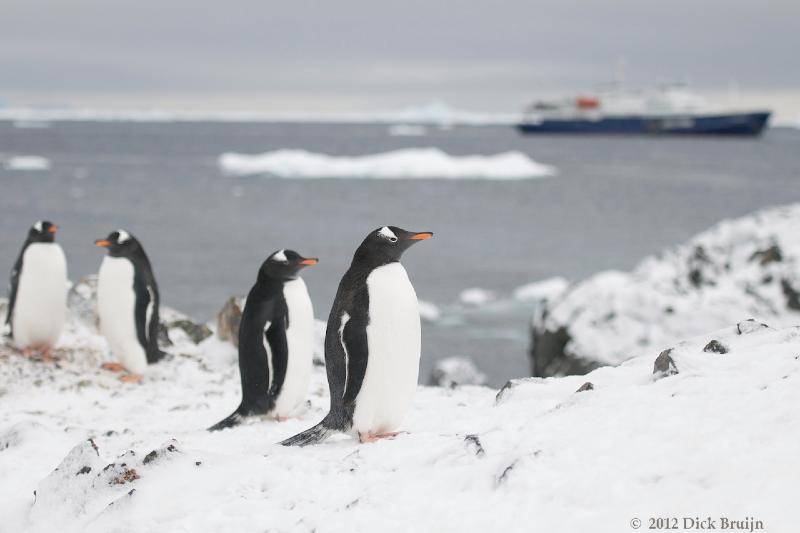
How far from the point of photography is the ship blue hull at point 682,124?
84.4 metres

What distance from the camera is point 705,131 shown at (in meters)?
85.7

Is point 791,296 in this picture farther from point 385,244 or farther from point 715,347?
point 385,244

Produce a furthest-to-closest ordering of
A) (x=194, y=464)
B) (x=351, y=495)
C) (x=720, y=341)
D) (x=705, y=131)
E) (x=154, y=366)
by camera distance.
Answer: (x=705, y=131), (x=154, y=366), (x=720, y=341), (x=194, y=464), (x=351, y=495)

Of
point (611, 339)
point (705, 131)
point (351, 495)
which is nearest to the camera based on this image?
point (351, 495)

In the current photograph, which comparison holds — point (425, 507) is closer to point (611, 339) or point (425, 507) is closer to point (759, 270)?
point (611, 339)

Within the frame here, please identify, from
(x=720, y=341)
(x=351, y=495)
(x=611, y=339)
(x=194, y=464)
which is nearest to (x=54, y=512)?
(x=194, y=464)

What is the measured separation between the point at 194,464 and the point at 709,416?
1.73 meters

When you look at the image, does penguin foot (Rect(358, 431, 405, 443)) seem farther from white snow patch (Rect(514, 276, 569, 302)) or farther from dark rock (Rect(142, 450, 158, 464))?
white snow patch (Rect(514, 276, 569, 302))

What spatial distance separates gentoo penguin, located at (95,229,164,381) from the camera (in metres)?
6.27

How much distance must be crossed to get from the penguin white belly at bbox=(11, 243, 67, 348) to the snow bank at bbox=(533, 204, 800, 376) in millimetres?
3866

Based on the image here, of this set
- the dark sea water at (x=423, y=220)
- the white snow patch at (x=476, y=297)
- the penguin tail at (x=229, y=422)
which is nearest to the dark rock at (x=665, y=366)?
the penguin tail at (x=229, y=422)

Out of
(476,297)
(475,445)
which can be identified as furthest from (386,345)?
(476,297)

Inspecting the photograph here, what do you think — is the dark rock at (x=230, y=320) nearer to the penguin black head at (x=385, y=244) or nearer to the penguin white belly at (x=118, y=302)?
the penguin white belly at (x=118, y=302)
